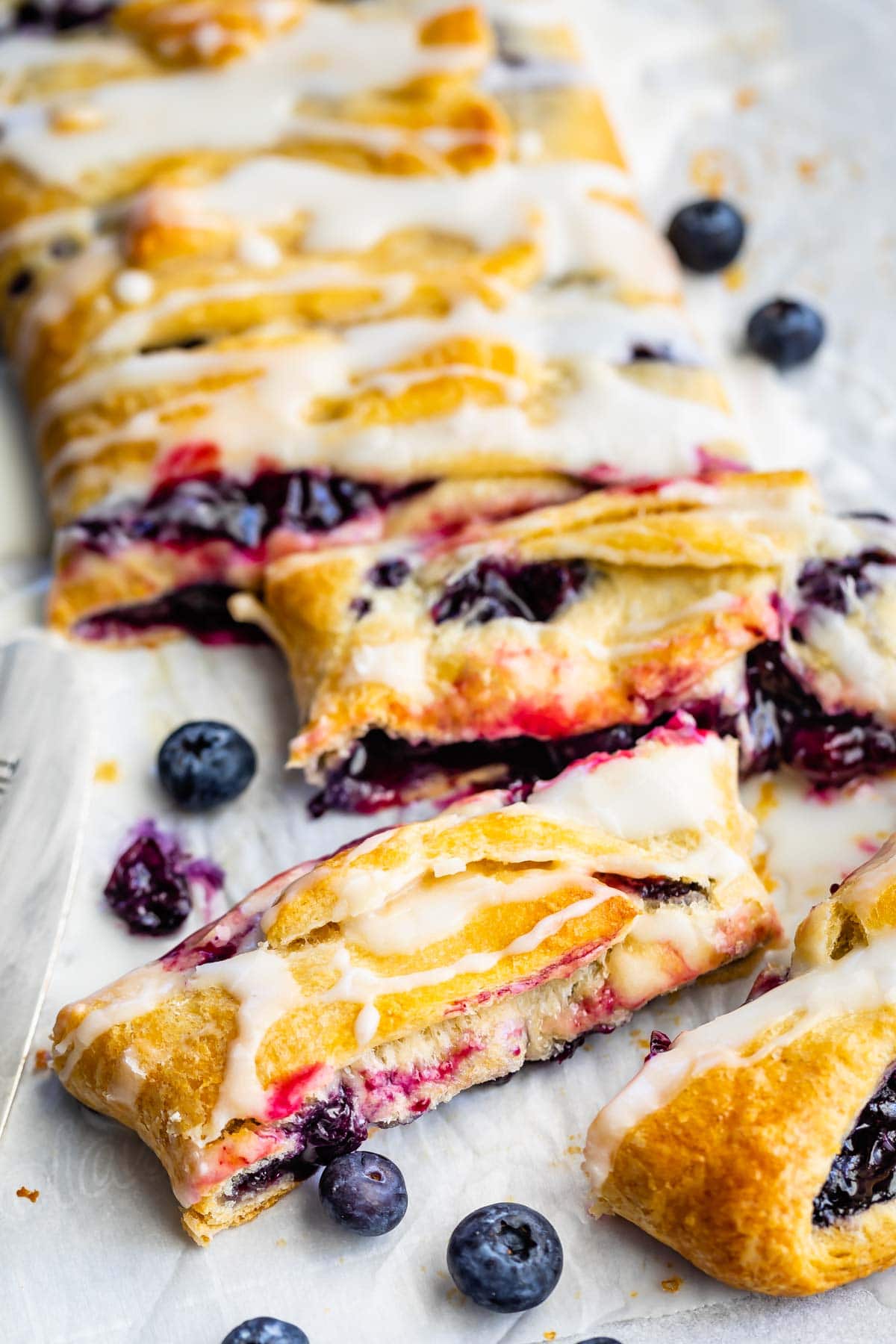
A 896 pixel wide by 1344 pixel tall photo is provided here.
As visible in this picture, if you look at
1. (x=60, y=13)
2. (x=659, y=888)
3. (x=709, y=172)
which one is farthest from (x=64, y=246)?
(x=659, y=888)

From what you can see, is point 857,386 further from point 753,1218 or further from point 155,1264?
point 155,1264

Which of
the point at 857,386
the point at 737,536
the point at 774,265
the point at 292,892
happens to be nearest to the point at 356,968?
the point at 292,892

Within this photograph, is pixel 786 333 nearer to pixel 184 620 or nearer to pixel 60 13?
pixel 184 620

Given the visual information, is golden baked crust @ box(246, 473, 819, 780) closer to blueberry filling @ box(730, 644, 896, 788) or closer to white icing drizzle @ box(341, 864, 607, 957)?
blueberry filling @ box(730, 644, 896, 788)

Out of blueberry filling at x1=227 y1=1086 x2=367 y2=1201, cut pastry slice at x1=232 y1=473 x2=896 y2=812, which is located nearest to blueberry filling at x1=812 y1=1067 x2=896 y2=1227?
blueberry filling at x1=227 y1=1086 x2=367 y2=1201

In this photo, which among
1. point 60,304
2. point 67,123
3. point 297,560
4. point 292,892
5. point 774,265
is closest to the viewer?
point 292,892

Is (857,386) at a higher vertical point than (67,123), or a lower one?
lower

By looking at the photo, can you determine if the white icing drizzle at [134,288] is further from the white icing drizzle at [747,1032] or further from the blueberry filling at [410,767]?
the white icing drizzle at [747,1032]

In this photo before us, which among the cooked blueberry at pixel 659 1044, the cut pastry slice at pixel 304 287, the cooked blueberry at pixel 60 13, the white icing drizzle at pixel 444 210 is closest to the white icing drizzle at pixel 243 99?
the cut pastry slice at pixel 304 287
